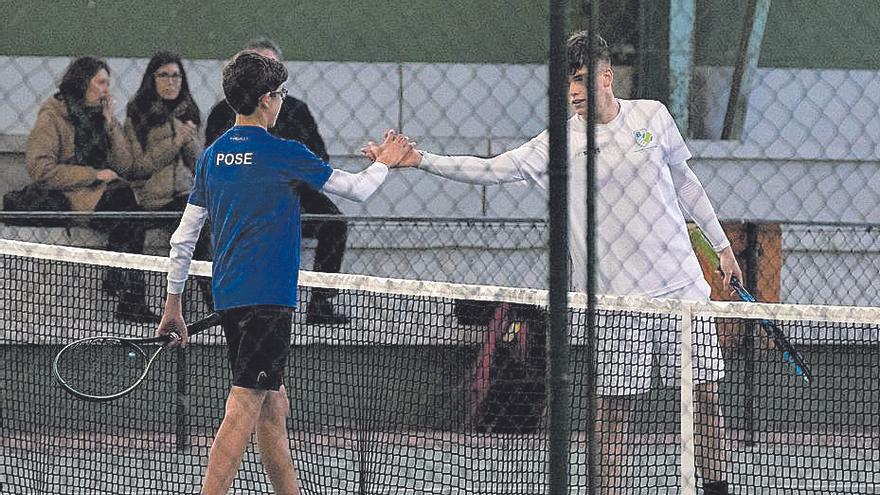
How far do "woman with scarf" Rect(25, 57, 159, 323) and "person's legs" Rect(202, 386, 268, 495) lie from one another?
254 centimetres

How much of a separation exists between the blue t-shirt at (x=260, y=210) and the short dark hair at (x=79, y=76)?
8.37ft

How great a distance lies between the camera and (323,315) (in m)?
5.72

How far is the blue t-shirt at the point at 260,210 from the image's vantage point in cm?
440

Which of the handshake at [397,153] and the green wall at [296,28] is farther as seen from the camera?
the green wall at [296,28]

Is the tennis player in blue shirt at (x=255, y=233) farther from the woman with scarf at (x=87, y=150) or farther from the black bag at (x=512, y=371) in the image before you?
the woman with scarf at (x=87, y=150)

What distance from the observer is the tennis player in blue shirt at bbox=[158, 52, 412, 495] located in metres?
4.40

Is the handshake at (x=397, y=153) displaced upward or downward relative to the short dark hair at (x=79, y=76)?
downward

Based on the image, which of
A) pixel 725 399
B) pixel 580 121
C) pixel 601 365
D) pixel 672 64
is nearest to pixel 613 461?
pixel 601 365

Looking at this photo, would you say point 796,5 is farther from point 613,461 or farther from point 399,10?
point 613,461

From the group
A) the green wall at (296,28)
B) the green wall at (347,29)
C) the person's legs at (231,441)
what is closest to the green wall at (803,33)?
the green wall at (347,29)

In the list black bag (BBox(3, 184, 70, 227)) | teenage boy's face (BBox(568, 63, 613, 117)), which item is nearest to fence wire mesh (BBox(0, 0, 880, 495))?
black bag (BBox(3, 184, 70, 227))

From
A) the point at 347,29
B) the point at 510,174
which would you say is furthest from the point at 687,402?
the point at 347,29

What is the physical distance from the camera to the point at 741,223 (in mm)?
7102

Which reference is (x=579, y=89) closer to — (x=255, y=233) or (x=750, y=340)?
(x=255, y=233)
